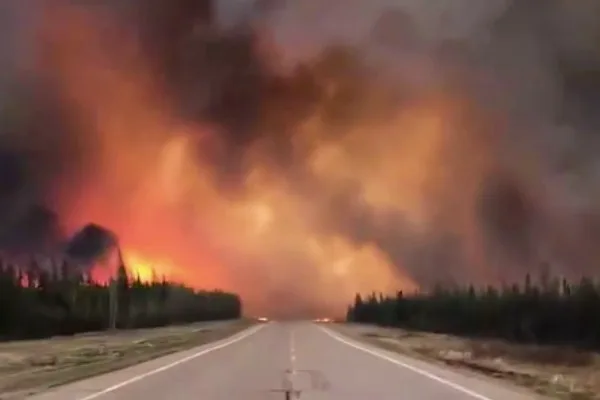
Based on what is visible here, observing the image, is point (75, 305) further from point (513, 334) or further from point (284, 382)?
point (284, 382)

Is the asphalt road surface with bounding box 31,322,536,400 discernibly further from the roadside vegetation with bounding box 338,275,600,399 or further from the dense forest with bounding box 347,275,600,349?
the dense forest with bounding box 347,275,600,349

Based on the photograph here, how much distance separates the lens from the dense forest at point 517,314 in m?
73.2

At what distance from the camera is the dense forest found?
73.2m

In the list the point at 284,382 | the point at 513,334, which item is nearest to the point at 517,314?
the point at 513,334

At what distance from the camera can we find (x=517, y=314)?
88.7 meters

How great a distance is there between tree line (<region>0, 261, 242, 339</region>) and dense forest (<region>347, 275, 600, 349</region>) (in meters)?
37.7

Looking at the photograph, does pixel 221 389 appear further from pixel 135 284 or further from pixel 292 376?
pixel 135 284

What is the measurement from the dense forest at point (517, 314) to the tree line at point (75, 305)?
37.7 meters

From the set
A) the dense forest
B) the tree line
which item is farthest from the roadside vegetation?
the tree line

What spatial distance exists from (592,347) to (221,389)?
47375mm

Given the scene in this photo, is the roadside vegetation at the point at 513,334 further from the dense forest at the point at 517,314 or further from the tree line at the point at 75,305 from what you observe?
the tree line at the point at 75,305

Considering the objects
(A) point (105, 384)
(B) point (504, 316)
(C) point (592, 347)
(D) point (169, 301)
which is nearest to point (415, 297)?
(D) point (169, 301)

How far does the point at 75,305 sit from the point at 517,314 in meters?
45.6

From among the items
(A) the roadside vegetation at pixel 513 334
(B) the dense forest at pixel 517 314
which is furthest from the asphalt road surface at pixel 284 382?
(B) the dense forest at pixel 517 314
